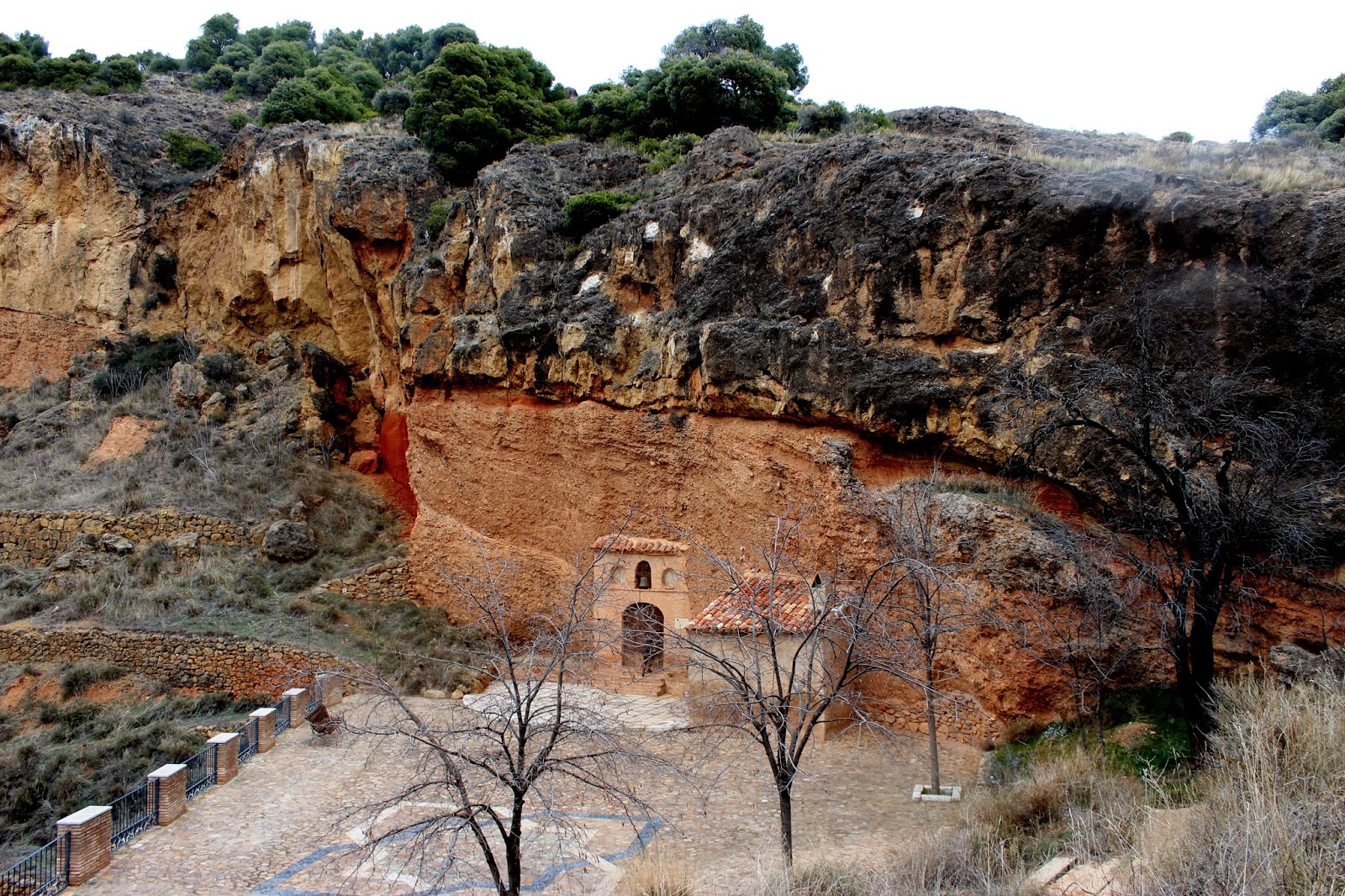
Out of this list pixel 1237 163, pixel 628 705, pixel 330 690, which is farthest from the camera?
pixel 330 690

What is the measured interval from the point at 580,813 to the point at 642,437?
28.3 ft

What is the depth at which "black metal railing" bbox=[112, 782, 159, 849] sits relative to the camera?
1153cm

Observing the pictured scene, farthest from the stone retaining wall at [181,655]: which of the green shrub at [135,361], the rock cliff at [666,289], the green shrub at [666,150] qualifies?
the green shrub at [666,150]

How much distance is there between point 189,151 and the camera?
3338 centimetres

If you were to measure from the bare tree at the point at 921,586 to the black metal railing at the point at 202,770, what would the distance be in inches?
390

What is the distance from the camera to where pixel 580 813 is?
494 inches

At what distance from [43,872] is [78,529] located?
555 inches

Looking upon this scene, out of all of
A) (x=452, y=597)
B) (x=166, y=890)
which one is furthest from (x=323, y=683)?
(x=166, y=890)

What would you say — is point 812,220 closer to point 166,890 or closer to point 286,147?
point 166,890

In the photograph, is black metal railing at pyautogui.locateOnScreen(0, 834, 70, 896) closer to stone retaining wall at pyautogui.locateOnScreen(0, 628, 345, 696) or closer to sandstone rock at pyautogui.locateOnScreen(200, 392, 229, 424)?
stone retaining wall at pyautogui.locateOnScreen(0, 628, 345, 696)

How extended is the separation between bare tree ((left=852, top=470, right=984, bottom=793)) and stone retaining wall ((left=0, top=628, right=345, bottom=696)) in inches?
449

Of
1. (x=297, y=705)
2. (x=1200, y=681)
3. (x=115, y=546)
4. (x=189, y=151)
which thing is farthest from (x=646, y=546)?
(x=189, y=151)

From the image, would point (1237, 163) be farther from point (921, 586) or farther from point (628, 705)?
point (628, 705)

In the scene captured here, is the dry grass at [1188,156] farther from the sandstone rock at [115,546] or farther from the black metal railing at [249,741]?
the sandstone rock at [115,546]
